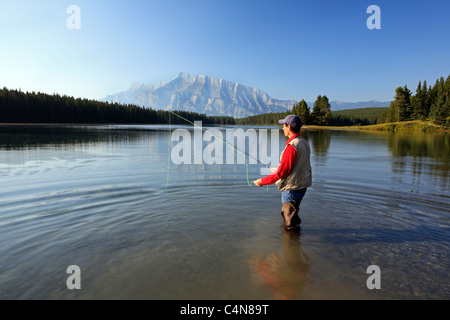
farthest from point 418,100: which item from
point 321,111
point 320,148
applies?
point 320,148

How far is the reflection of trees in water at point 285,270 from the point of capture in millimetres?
4652

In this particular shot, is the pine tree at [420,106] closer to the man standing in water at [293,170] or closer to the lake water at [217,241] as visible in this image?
the lake water at [217,241]

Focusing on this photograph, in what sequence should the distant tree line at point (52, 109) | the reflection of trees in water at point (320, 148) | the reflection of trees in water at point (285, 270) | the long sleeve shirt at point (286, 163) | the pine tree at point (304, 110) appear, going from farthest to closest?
1. the pine tree at point (304, 110)
2. the distant tree line at point (52, 109)
3. the reflection of trees in water at point (320, 148)
4. the long sleeve shirt at point (286, 163)
5. the reflection of trees in water at point (285, 270)

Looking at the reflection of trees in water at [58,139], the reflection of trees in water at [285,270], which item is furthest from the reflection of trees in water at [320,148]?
the reflection of trees in water at [58,139]

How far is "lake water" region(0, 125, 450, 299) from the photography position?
471 cm

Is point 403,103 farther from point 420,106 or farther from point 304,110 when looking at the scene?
point 304,110

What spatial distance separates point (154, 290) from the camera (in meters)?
4.57

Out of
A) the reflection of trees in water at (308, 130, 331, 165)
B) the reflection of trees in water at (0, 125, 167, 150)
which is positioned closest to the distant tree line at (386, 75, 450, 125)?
the reflection of trees in water at (308, 130, 331, 165)

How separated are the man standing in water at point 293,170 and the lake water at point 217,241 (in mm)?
1066

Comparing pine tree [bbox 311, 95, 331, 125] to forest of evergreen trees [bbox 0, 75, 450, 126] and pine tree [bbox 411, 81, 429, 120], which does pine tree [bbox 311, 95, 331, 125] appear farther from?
pine tree [bbox 411, 81, 429, 120]

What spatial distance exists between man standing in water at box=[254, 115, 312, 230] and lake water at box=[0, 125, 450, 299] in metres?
1.07

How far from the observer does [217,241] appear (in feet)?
21.6
